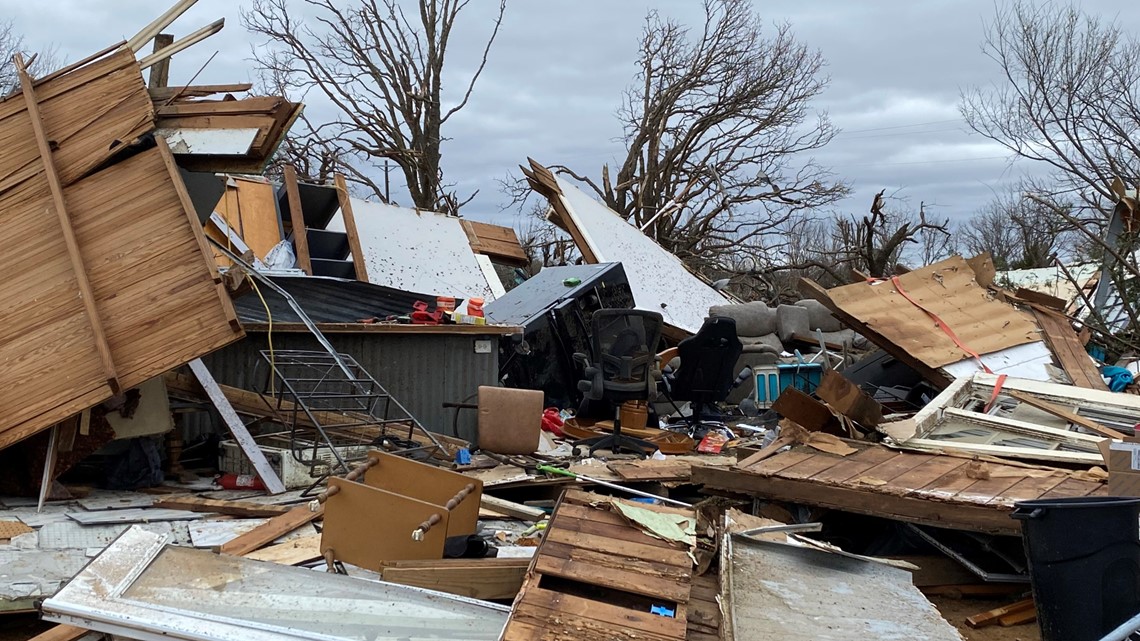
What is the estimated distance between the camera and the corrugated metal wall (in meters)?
7.16

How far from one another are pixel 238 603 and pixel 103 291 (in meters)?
2.88

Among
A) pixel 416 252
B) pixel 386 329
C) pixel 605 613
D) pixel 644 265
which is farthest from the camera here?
pixel 644 265

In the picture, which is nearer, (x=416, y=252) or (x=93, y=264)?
(x=93, y=264)

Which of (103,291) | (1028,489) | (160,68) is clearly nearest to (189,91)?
(160,68)

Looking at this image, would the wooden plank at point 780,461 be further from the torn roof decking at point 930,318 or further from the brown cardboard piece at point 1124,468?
the torn roof decking at point 930,318

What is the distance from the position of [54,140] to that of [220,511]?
2775mm

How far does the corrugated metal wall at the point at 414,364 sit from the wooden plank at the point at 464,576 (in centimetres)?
369

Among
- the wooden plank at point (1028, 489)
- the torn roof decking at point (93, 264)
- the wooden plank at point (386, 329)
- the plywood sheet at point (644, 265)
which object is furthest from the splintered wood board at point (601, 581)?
the plywood sheet at point (644, 265)

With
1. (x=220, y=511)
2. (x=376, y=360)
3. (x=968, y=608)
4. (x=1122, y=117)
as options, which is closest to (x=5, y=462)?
(x=220, y=511)

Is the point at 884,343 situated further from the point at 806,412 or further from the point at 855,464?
the point at 855,464

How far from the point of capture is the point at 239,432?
5977 mm

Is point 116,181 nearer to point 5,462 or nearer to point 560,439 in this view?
point 5,462

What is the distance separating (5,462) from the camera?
5633 millimetres

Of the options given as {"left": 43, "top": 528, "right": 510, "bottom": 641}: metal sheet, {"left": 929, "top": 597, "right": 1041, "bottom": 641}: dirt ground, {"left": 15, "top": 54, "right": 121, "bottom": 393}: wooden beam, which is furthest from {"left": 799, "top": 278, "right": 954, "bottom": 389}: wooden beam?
{"left": 15, "top": 54, "right": 121, "bottom": 393}: wooden beam
